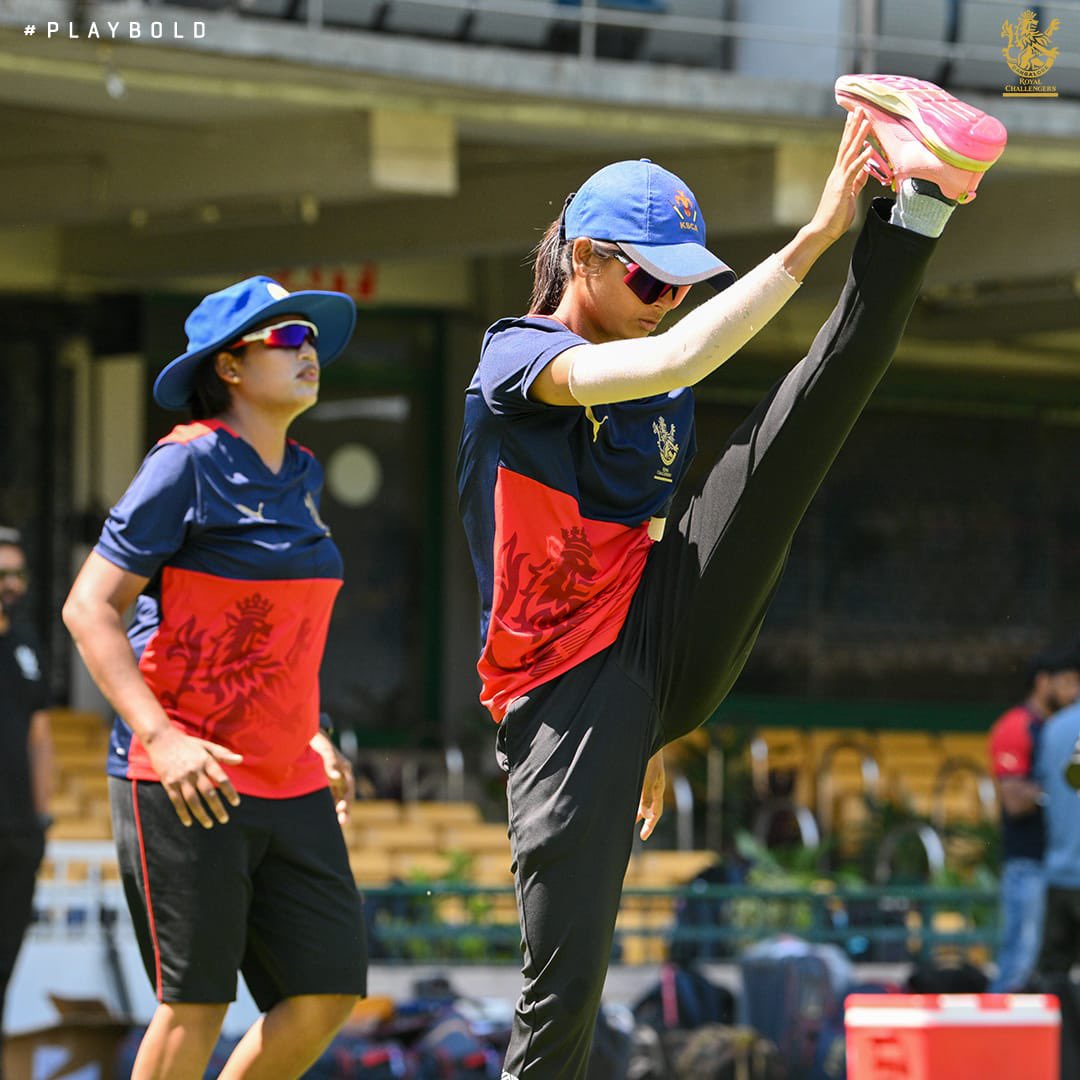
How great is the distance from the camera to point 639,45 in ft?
39.4

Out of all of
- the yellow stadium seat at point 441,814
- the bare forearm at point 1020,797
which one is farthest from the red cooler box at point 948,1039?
the yellow stadium seat at point 441,814

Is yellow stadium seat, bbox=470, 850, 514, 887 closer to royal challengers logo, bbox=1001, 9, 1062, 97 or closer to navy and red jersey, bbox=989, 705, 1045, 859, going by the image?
navy and red jersey, bbox=989, 705, 1045, 859

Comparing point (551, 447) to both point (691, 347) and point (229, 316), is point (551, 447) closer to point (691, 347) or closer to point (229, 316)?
point (691, 347)

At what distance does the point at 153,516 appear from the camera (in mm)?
4141

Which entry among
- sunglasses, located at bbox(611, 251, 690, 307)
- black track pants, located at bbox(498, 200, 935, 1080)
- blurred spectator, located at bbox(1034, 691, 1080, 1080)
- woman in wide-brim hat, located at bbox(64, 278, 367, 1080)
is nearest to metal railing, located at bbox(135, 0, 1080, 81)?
blurred spectator, located at bbox(1034, 691, 1080, 1080)

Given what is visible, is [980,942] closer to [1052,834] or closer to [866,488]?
[1052,834]

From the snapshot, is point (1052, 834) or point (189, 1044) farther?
point (1052, 834)

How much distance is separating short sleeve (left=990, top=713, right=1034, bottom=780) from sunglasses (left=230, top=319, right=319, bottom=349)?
19.6 feet

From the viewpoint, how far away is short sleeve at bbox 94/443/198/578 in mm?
4125

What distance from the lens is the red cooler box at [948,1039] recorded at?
4043 millimetres

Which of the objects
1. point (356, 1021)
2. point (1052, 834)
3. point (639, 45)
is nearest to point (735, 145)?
point (639, 45)

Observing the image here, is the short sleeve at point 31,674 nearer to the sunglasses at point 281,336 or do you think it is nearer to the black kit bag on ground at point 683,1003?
the black kit bag on ground at point 683,1003

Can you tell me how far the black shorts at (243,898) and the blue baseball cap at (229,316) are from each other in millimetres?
819

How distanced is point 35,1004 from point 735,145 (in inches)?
237
